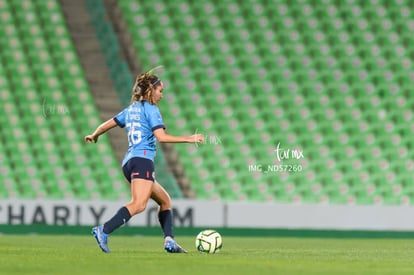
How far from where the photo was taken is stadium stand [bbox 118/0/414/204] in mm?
16656

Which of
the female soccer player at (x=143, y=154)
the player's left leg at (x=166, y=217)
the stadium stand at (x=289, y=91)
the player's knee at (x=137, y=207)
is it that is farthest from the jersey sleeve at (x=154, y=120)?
the stadium stand at (x=289, y=91)

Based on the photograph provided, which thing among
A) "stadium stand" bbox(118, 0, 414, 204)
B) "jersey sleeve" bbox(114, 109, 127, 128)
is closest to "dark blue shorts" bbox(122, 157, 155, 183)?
"jersey sleeve" bbox(114, 109, 127, 128)

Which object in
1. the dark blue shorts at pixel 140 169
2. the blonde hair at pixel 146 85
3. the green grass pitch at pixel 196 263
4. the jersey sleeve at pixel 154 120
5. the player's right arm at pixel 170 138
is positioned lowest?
the green grass pitch at pixel 196 263

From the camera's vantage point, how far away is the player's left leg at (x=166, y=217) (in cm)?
926

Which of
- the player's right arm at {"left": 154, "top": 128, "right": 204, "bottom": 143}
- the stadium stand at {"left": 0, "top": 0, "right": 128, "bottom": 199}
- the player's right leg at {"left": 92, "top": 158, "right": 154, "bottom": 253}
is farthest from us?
the stadium stand at {"left": 0, "top": 0, "right": 128, "bottom": 199}

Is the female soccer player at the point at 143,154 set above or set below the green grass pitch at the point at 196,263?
above

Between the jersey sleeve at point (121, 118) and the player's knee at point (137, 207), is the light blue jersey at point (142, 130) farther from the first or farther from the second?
the player's knee at point (137, 207)

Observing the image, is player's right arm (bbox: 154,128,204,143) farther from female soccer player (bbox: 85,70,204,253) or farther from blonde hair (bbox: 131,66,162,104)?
blonde hair (bbox: 131,66,162,104)

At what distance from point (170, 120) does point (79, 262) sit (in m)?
9.45

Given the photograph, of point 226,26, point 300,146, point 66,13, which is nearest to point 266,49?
point 226,26

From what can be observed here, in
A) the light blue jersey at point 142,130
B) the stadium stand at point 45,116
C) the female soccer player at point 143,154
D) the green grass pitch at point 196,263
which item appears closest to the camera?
the green grass pitch at point 196,263

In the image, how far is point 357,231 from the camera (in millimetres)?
15570

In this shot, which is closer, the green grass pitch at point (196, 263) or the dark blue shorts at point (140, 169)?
the green grass pitch at point (196, 263)

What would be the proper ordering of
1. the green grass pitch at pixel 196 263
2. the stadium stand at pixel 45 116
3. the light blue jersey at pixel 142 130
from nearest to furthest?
the green grass pitch at pixel 196 263, the light blue jersey at pixel 142 130, the stadium stand at pixel 45 116
